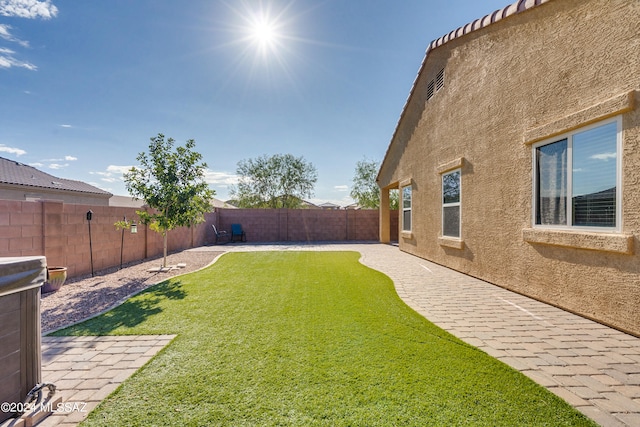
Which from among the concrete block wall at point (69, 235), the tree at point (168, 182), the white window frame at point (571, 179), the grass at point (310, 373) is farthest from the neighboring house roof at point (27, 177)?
the white window frame at point (571, 179)

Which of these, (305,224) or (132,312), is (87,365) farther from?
(305,224)

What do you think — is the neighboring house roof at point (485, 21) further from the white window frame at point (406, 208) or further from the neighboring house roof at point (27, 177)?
the neighboring house roof at point (27, 177)

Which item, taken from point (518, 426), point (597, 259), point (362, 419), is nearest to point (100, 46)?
point (362, 419)

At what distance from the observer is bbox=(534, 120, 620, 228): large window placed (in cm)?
347

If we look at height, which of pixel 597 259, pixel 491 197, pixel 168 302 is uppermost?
pixel 491 197

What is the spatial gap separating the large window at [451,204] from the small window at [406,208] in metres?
2.86

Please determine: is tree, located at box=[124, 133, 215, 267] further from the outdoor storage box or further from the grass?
the outdoor storage box

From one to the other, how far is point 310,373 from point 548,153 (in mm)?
5039

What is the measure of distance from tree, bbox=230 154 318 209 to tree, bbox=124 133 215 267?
1539cm

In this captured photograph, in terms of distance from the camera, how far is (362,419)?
5.98 ft

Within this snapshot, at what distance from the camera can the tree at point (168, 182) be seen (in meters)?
7.30

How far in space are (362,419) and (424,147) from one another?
846cm

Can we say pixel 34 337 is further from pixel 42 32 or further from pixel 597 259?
pixel 42 32

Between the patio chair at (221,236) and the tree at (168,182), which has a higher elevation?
the tree at (168,182)
